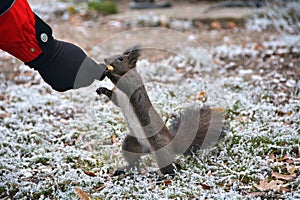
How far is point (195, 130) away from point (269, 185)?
1.86 ft

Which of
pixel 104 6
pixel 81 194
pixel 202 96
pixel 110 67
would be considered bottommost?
pixel 81 194

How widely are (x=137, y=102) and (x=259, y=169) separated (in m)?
A: 0.86

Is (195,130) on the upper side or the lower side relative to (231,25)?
lower

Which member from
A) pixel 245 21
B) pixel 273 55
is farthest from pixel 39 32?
pixel 245 21

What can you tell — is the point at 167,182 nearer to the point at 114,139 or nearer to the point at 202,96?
the point at 114,139

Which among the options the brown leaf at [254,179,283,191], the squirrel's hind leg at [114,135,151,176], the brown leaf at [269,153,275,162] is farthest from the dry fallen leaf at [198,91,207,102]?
the brown leaf at [254,179,283,191]

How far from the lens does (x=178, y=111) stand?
3.52m

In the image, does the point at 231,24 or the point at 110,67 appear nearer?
the point at 110,67

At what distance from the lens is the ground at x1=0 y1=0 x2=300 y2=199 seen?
2697mm

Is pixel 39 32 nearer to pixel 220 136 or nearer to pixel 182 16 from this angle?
pixel 220 136

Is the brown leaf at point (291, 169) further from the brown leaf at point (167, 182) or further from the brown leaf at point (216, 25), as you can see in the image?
the brown leaf at point (216, 25)

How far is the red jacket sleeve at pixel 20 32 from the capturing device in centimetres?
233

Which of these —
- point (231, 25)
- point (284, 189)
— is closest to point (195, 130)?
point (284, 189)

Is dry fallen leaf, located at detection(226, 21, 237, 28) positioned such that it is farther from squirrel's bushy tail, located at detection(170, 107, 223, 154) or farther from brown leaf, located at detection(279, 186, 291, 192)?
brown leaf, located at detection(279, 186, 291, 192)
